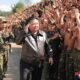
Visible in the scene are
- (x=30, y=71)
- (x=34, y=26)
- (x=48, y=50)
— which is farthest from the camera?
(x=48, y=50)

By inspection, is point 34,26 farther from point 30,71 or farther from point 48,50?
point 30,71

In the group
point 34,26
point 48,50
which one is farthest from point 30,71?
point 34,26

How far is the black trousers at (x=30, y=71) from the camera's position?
27.4 feet

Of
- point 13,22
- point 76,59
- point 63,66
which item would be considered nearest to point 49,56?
point 63,66

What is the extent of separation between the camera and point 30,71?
8.39m

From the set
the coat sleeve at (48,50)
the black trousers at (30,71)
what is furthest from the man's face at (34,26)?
the black trousers at (30,71)

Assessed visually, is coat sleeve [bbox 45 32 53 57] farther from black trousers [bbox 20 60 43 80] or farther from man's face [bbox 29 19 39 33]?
man's face [bbox 29 19 39 33]

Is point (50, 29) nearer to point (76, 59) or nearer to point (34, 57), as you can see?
point (34, 57)

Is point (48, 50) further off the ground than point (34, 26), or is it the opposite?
point (34, 26)

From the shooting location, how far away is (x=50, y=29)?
961cm

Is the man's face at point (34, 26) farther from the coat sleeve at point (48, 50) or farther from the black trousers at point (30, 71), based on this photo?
A: the black trousers at point (30, 71)

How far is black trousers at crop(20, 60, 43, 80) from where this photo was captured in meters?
8.36

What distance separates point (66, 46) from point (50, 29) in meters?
1.44

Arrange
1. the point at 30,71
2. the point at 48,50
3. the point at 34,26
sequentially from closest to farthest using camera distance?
the point at 34,26 < the point at 30,71 < the point at 48,50
